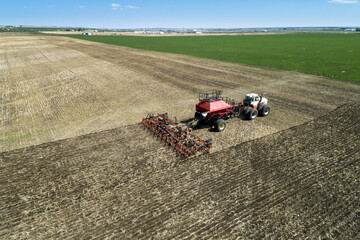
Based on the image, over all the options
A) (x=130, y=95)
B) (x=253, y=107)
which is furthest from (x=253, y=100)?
(x=130, y=95)

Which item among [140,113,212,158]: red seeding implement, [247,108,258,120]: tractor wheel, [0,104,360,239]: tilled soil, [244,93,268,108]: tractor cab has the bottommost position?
[0,104,360,239]: tilled soil

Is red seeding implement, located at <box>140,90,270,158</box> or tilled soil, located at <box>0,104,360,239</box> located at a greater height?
red seeding implement, located at <box>140,90,270,158</box>

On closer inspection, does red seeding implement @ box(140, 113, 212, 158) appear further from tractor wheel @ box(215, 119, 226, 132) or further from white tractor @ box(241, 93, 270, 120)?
white tractor @ box(241, 93, 270, 120)

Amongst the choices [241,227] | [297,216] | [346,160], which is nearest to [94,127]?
[241,227]

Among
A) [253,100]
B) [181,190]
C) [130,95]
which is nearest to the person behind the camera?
[181,190]

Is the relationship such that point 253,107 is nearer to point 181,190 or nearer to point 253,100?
point 253,100

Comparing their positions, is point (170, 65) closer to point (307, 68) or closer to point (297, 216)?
point (307, 68)

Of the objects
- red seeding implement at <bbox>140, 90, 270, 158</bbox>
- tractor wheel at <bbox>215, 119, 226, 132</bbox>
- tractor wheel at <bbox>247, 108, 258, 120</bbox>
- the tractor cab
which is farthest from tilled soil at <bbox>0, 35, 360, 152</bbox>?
the tractor cab
